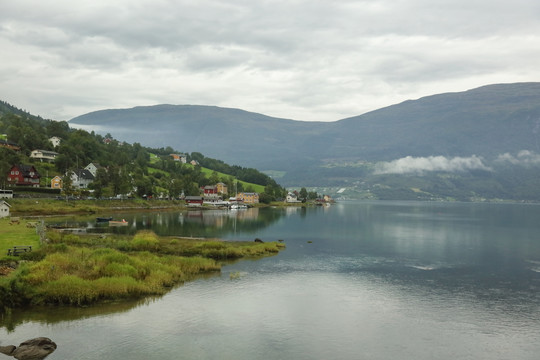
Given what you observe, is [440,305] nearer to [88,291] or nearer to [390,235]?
[88,291]

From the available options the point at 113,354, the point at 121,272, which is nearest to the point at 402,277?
the point at 121,272

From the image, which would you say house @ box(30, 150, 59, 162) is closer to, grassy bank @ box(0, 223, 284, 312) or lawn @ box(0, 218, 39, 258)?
lawn @ box(0, 218, 39, 258)

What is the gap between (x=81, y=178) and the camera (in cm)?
17562

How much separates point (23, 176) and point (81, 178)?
3014 cm

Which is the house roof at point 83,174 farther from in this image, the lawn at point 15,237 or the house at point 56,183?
the lawn at point 15,237

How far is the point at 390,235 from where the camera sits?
111375 mm

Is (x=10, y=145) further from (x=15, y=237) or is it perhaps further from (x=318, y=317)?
(x=318, y=317)

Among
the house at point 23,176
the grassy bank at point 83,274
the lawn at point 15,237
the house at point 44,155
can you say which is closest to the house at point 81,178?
the house at point 44,155

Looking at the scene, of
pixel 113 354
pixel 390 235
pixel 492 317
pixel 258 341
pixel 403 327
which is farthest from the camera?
pixel 390 235

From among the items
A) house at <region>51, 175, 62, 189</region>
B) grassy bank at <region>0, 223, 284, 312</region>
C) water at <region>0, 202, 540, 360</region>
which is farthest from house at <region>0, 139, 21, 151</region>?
water at <region>0, 202, 540, 360</region>

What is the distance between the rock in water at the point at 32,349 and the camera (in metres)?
29.3

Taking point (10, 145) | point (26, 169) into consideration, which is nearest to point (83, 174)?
point (10, 145)

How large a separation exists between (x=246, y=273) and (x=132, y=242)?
70.1ft

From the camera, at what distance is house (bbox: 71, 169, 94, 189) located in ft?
571
